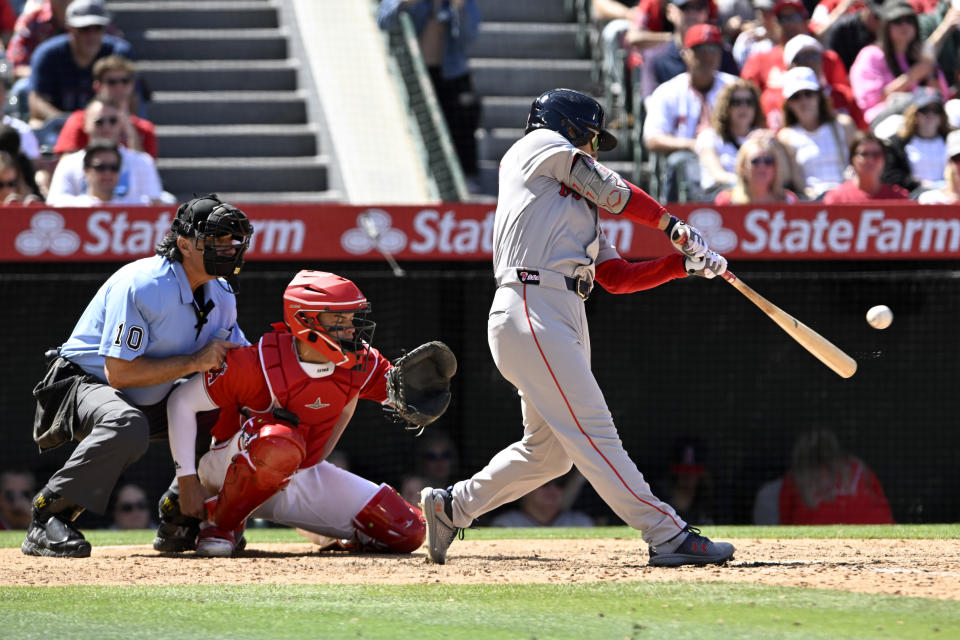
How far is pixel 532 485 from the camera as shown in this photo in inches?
204

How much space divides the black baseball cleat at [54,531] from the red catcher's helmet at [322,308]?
1170mm

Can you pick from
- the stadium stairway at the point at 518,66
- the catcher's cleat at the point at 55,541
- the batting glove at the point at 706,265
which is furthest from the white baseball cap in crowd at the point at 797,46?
the catcher's cleat at the point at 55,541

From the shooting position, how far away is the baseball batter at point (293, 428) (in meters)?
5.50

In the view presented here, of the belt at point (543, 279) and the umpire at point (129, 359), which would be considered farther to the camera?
the umpire at point (129, 359)

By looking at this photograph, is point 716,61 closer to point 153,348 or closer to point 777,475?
point 777,475

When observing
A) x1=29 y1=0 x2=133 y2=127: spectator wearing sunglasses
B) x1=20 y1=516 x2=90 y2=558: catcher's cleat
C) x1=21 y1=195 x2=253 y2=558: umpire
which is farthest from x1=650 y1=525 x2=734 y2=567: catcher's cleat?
x1=29 y1=0 x2=133 y2=127: spectator wearing sunglasses

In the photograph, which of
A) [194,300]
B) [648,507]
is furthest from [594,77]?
[648,507]

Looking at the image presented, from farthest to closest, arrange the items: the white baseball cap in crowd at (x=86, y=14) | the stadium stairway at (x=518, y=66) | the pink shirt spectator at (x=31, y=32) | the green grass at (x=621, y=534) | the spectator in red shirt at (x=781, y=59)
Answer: the stadium stairway at (x=518, y=66), the pink shirt spectator at (x=31, y=32), the spectator in red shirt at (x=781, y=59), the white baseball cap in crowd at (x=86, y=14), the green grass at (x=621, y=534)

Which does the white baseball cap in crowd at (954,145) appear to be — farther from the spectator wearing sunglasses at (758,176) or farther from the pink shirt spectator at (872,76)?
the pink shirt spectator at (872,76)

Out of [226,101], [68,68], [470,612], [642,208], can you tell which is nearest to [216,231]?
[642,208]

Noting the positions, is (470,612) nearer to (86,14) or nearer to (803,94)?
(803,94)

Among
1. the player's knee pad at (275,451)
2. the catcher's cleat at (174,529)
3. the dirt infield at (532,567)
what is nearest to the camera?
the dirt infield at (532,567)

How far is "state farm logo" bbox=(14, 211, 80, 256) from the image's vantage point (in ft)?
26.1

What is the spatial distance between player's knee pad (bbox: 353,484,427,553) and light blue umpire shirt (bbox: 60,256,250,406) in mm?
892
